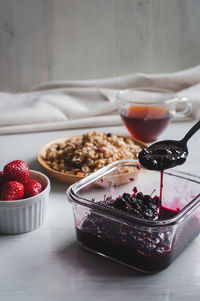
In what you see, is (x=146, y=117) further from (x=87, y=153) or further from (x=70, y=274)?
(x=70, y=274)

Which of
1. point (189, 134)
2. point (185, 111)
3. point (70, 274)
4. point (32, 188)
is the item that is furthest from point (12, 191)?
point (185, 111)

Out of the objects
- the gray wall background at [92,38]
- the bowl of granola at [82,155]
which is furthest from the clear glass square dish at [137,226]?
the gray wall background at [92,38]

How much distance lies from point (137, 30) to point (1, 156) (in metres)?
1.18

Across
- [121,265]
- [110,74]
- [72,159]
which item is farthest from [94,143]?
[110,74]

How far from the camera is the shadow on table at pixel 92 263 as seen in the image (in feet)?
3.23

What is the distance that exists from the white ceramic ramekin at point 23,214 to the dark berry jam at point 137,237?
146 mm

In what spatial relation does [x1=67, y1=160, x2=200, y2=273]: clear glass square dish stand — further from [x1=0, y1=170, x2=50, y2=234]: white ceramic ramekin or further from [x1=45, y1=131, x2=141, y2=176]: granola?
[x1=45, y1=131, x2=141, y2=176]: granola

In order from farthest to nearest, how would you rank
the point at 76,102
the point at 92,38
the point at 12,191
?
the point at 92,38, the point at 76,102, the point at 12,191

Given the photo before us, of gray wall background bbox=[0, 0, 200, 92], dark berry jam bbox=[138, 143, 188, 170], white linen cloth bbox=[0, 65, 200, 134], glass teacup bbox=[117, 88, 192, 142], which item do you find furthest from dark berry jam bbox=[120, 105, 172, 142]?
gray wall background bbox=[0, 0, 200, 92]

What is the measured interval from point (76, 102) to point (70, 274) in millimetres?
1257

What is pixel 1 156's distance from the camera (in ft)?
5.44

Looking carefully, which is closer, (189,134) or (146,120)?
(189,134)

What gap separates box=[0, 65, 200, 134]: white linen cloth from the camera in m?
1.95

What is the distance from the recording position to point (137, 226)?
93 cm
